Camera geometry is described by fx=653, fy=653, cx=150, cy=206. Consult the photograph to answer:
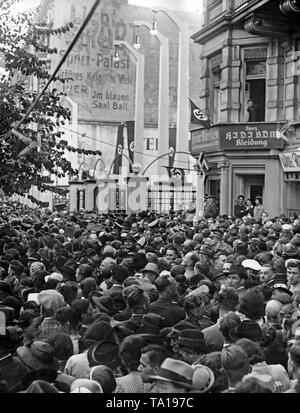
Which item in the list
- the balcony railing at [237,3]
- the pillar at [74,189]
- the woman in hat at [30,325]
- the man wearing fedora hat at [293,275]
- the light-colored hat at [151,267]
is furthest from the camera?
the pillar at [74,189]

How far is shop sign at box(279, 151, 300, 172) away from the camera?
70.5ft

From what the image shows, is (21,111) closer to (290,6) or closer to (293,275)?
(293,275)

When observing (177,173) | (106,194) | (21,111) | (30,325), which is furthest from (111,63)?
(30,325)

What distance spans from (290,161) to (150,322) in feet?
55.3

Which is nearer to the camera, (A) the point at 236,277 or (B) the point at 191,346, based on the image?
(B) the point at 191,346

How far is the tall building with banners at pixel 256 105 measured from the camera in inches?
878

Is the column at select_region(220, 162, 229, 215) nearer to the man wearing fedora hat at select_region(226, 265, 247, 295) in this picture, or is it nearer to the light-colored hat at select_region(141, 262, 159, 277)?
the light-colored hat at select_region(141, 262, 159, 277)

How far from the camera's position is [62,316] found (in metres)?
6.21

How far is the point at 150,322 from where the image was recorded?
6039 mm

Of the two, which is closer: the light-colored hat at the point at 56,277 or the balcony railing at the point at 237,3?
the light-colored hat at the point at 56,277

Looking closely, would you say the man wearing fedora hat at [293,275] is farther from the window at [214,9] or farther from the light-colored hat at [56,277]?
the window at [214,9]

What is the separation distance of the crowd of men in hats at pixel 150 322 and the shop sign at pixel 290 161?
10.8m

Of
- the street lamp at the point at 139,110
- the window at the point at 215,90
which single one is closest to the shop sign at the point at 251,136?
the window at the point at 215,90
